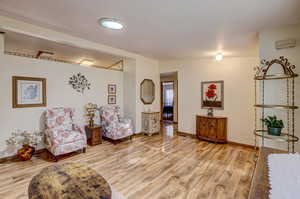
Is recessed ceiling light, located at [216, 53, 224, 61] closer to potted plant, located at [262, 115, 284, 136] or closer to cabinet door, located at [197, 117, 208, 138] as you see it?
cabinet door, located at [197, 117, 208, 138]

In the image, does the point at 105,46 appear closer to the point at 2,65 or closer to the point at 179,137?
the point at 2,65

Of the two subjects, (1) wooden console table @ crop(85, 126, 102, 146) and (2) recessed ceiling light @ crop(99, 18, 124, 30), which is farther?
(1) wooden console table @ crop(85, 126, 102, 146)

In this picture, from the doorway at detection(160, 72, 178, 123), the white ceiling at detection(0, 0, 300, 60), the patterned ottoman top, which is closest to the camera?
the patterned ottoman top

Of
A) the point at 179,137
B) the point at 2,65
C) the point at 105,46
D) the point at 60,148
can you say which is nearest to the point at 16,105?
the point at 2,65

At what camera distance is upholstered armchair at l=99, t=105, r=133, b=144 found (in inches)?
153

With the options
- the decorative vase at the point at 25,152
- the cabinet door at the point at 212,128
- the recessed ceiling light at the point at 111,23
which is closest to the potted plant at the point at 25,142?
the decorative vase at the point at 25,152

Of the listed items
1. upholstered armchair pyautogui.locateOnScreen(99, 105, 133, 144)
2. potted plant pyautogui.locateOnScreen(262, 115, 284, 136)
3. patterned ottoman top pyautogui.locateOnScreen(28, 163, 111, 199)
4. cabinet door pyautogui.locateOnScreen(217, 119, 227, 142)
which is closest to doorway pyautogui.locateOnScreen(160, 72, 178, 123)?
cabinet door pyautogui.locateOnScreen(217, 119, 227, 142)

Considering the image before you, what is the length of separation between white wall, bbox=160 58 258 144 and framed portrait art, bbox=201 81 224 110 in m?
0.11

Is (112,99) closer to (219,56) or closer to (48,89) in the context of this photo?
(48,89)

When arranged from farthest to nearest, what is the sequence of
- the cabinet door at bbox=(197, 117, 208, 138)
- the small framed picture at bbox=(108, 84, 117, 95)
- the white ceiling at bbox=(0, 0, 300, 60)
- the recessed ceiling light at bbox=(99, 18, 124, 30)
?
the small framed picture at bbox=(108, 84, 117, 95) < the cabinet door at bbox=(197, 117, 208, 138) < the recessed ceiling light at bbox=(99, 18, 124, 30) < the white ceiling at bbox=(0, 0, 300, 60)

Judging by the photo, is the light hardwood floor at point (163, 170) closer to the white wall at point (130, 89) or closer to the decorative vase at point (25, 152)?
the decorative vase at point (25, 152)

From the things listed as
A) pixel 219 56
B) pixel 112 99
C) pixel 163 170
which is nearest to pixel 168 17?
pixel 219 56

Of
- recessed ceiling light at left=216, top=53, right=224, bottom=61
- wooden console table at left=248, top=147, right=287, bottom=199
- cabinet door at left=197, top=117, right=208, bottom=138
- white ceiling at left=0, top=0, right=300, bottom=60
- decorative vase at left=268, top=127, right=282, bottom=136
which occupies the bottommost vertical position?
cabinet door at left=197, top=117, right=208, bottom=138

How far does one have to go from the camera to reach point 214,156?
3.20 metres
